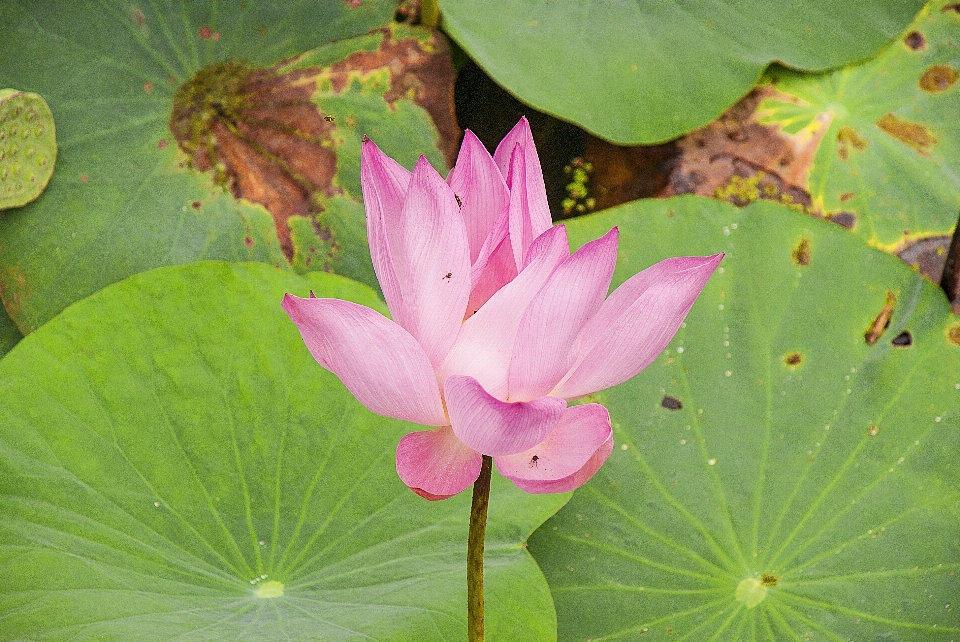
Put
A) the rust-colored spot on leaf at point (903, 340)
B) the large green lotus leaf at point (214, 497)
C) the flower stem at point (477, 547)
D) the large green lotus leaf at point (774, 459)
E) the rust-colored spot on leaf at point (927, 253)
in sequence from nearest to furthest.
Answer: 1. the flower stem at point (477, 547)
2. the large green lotus leaf at point (214, 497)
3. the large green lotus leaf at point (774, 459)
4. the rust-colored spot on leaf at point (903, 340)
5. the rust-colored spot on leaf at point (927, 253)

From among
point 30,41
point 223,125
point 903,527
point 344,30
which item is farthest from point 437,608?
point 30,41

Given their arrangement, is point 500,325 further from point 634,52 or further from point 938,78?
point 938,78

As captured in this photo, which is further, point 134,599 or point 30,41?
point 30,41

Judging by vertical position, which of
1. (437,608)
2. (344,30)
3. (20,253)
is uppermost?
(344,30)

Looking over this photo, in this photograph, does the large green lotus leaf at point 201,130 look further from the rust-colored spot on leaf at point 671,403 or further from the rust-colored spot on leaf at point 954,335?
the rust-colored spot on leaf at point 954,335

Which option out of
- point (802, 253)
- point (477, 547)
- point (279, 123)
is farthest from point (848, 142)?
point (477, 547)

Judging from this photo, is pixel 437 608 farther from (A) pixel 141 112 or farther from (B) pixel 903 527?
(A) pixel 141 112

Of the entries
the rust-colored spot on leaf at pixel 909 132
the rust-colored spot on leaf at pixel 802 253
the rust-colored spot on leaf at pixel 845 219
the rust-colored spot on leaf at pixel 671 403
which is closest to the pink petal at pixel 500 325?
the rust-colored spot on leaf at pixel 671 403
